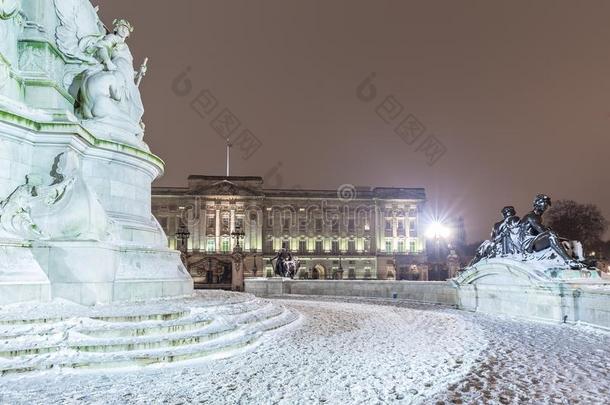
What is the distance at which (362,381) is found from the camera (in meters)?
4.83

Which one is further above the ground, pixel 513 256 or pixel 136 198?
pixel 136 198

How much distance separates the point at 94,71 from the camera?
33.6ft

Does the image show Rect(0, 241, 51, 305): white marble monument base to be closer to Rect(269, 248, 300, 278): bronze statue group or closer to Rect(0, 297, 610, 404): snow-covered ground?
Rect(0, 297, 610, 404): snow-covered ground

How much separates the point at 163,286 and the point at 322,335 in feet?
10.7

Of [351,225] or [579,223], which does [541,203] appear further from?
[351,225]

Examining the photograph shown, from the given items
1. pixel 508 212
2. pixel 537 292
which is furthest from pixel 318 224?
pixel 537 292

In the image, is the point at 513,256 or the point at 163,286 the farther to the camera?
the point at 513,256

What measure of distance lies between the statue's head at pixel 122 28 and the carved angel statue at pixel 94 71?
0.07ft

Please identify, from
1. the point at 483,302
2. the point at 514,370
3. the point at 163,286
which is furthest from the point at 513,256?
the point at 163,286

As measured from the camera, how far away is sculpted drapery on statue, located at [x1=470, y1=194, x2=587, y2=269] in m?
10.5

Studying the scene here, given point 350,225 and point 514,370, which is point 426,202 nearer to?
point 350,225

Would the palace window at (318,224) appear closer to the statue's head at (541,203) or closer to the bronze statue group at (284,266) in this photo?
the bronze statue group at (284,266)

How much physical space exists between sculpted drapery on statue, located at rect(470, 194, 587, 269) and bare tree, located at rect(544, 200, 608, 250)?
4085 centimetres

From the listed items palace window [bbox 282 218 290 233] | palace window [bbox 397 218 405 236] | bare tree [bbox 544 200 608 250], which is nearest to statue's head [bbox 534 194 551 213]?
bare tree [bbox 544 200 608 250]
